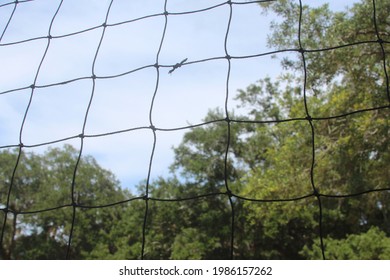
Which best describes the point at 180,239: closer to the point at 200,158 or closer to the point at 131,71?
the point at 200,158

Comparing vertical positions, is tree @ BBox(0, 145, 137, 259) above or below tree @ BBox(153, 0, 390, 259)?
above

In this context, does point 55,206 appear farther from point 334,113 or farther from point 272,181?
point 334,113

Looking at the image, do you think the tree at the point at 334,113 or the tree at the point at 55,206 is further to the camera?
the tree at the point at 55,206

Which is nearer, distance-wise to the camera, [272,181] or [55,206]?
[272,181]

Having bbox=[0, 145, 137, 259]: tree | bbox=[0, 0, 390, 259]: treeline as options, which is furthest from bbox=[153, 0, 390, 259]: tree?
bbox=[0, 145, 137, 259]: tree

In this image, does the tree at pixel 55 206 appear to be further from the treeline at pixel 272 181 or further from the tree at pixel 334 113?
the tree at pixel 334 113

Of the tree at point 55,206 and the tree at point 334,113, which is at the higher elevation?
the tree at point 55,206

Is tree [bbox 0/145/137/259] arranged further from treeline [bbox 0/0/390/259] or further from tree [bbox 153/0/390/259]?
tree [bbox 153/0/390/259]

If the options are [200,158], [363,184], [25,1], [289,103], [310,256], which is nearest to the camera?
[25,1]

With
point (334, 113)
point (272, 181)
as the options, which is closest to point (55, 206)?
point (272, 181)

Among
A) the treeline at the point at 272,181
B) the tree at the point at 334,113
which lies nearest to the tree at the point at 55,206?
the treeline at the point at 272,181

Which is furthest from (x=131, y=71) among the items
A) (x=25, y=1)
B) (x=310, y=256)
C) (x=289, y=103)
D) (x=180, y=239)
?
(x=180, y=239)
